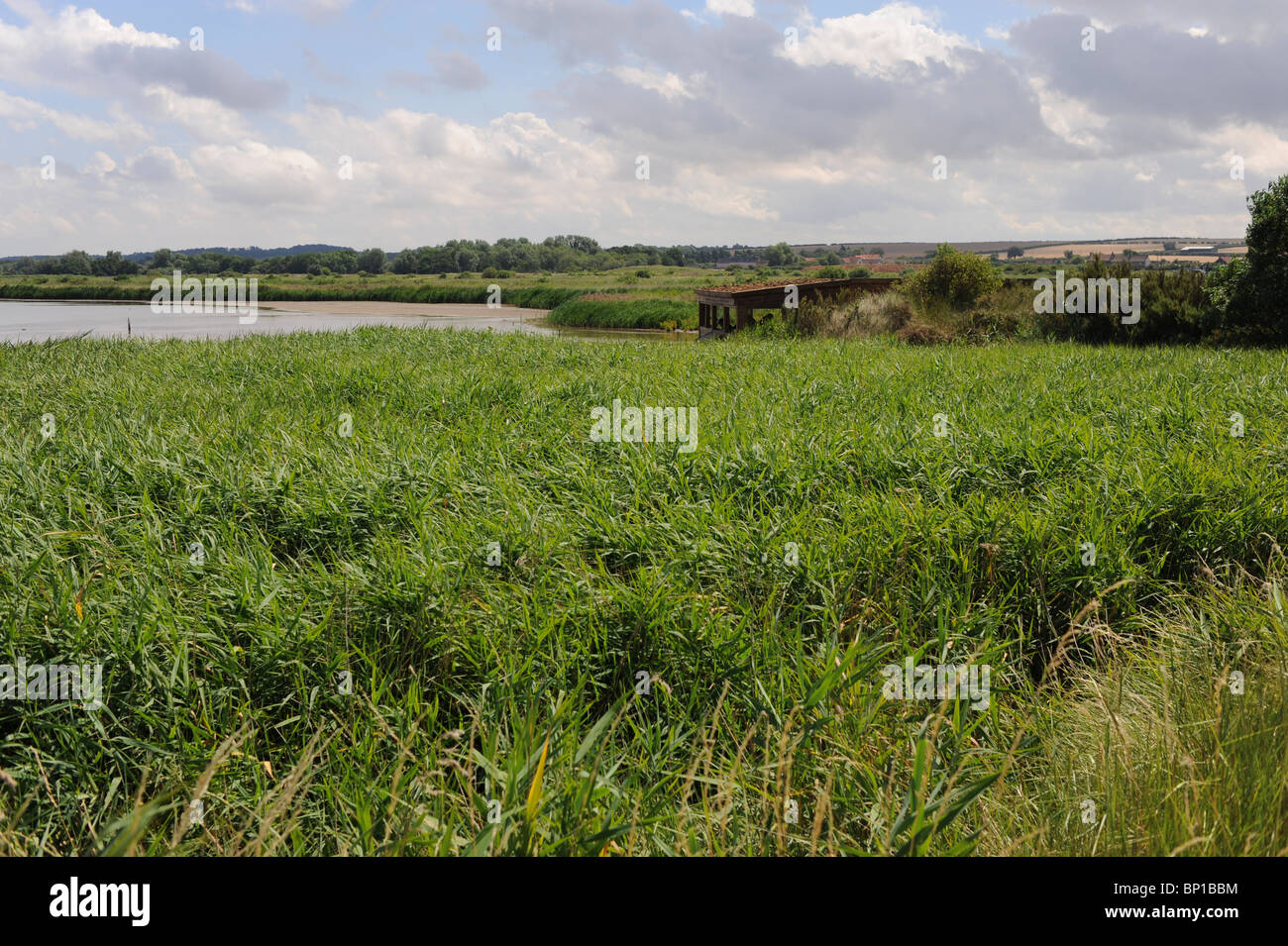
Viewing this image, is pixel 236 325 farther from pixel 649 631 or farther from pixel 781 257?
pixel 781 257

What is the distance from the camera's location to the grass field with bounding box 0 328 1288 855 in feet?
7.78

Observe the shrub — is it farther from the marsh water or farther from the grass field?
the grass field

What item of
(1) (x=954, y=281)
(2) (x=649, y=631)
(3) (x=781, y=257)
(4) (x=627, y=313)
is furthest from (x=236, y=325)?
(3) (x=781, y=257)

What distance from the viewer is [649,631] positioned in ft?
11.6

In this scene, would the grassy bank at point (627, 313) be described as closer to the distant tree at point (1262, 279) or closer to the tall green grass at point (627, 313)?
the tall green grass at point (627, 313)

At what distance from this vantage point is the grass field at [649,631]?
2371 millimetres

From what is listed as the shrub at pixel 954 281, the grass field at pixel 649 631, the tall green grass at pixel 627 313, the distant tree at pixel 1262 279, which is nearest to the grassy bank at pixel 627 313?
the tall green grass at pixel 627 313

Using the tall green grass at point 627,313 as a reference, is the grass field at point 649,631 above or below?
below

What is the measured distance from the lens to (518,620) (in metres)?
3.57

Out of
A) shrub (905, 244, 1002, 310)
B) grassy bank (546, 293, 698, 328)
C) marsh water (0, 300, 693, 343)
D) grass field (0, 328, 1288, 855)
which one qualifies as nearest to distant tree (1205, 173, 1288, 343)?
shrub (905, 244, 1002, 310)

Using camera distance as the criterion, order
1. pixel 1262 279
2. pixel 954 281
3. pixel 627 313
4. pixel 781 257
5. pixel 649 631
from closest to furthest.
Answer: pixel 649 631 < pixel 1262 279 < pixel 954 281 < pixel 627 313 < pixel 781 257

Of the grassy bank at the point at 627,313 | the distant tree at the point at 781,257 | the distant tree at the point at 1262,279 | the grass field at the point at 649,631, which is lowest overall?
the grass field at the point at 649,631

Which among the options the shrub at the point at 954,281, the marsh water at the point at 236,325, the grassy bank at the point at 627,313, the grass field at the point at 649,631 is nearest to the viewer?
the grass field at the point at 649,631

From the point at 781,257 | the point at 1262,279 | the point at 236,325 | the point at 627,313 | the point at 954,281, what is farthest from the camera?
the point at 781,257
